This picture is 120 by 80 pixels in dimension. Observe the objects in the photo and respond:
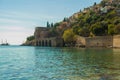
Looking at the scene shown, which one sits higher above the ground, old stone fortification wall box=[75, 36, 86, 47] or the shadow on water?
old stone fortification wall box=[75, 36, 86, 47]

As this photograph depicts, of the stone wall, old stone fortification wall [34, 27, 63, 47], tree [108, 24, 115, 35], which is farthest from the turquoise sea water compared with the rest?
old stone fortification wall [34, 27, 63, 47]

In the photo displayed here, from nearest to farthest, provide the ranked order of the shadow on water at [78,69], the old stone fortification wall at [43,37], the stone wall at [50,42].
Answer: the shadow on water at [78,69], the stone wall at [50,42], the old stone fortification wall at [43,37]

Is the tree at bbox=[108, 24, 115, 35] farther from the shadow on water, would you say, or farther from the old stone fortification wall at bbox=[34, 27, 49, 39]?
the old stone fortification wall at bbox=[34, 27, 49, 39]

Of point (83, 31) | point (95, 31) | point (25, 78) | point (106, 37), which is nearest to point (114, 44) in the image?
point (106, 37)

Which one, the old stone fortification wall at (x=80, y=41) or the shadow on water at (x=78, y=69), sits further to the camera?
the old stone fortification wall at (x=80, y=41)

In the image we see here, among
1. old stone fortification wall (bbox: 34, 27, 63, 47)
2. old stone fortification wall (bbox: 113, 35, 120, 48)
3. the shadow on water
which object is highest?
old stone fortification wall (bbox: 34, 27, 63, 47)

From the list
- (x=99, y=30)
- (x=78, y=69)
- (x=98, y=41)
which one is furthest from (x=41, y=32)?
(x=78, y=69)

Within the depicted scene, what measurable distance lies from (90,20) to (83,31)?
45.1 feet

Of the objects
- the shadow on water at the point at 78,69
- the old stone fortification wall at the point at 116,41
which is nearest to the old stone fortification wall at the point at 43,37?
the old stone fortification wall at the point at 116,41

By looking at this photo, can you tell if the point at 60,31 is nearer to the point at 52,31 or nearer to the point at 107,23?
the point at 52,31

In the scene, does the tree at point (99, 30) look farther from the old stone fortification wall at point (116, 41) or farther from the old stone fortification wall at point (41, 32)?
the old stone fortification wall at point (41, 32)

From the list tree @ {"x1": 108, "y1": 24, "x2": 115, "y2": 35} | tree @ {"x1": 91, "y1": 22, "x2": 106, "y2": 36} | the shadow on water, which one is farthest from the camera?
tree @ {"x1": 91, "y1": 22, "x2": 106, "y2": 36}

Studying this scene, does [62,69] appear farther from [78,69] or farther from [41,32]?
[41,32]

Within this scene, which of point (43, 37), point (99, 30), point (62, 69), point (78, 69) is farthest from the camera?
point (43, 37)
